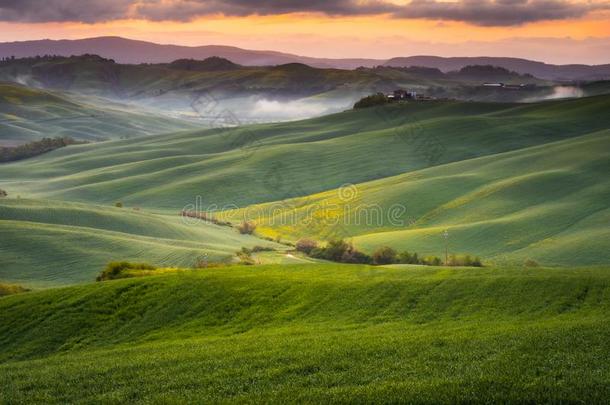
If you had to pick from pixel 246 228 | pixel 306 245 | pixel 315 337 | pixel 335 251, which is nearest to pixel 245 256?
pixel 306 245

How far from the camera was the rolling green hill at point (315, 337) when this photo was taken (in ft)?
57.6

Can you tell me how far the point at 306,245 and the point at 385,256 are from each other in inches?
420

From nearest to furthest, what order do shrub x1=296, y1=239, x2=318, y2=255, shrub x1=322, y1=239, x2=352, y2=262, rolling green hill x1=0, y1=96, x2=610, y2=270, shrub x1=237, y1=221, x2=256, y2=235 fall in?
shrub x1=322, y1=239, x2=352, y2=262 → shrub x1=296, y1=239, x2=318, y2=255 → rolling green hill x1=0, y1=96, x2=610, y2=270 → shrub x1=237, y1=221, x2=256, y2=235

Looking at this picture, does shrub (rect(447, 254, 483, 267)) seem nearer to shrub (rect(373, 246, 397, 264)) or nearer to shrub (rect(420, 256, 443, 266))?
shrub (rect(420, 256, 443, 266))

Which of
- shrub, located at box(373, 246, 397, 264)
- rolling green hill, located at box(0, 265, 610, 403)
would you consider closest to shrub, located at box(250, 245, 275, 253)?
shrub, located at box(373, 246, 397, 264)

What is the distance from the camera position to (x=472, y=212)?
8412cm

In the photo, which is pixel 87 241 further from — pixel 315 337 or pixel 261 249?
pixel 315 337

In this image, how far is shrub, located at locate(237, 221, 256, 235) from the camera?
88688mm

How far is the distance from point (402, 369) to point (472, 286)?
13825 mm

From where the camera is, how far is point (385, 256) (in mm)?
66875

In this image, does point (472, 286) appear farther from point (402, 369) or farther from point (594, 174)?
point (594, 174)

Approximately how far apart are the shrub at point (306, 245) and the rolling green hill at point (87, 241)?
338 centimetres

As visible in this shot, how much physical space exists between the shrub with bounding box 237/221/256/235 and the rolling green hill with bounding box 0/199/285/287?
1.23 m

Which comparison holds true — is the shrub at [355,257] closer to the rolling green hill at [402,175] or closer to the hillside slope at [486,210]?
the hillside slope at [486,210]
